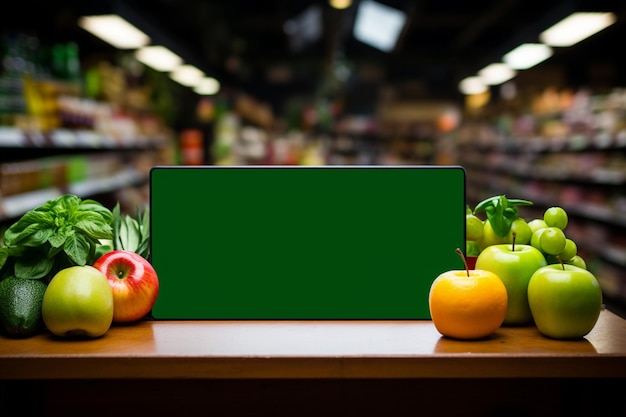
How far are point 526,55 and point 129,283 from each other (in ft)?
19.5

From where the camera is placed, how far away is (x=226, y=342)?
3.96 ft

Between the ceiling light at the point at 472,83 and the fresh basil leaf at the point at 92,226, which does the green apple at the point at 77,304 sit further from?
the ceiling light at the point at 472,83

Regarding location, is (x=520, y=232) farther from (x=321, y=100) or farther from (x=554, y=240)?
(x=321, y=100)

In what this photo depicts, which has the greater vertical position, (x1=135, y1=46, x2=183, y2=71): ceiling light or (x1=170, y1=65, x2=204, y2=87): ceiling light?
(x1=170, y1=65, x2=204, y2=87): ceiling light

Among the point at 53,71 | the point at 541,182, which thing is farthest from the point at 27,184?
the point at 541,182

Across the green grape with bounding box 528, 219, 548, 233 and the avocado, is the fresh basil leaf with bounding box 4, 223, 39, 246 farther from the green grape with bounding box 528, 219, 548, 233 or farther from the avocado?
the green grape with bounding box 528, 219, 548, 233

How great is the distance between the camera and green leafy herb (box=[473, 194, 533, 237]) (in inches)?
56.4

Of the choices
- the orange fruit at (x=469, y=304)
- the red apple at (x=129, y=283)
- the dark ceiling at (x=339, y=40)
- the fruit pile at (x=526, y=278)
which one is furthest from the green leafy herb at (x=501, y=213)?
the dark ceiling at (x=339, y=40)

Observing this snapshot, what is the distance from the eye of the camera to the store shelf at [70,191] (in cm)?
411

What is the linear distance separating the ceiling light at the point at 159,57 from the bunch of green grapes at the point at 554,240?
4601 millimetres

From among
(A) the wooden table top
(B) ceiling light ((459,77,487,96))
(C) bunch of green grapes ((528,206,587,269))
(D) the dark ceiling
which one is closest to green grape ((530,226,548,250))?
(C) bunch of green grapes ((528,206,587,269))

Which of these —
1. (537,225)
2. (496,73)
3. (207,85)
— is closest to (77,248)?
(537,225)

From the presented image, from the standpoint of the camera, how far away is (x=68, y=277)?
1.22 m

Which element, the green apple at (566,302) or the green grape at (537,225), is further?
the green grape at (537,225)
